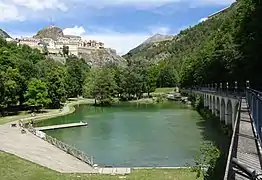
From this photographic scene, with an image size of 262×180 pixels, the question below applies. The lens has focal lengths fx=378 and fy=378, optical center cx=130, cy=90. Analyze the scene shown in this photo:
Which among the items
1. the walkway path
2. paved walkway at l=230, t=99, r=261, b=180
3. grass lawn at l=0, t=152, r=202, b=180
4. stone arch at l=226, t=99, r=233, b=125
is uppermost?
paved walkway at l=230, t=99, r=261, b=180

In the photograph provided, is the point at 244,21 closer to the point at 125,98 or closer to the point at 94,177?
the point at 94,177

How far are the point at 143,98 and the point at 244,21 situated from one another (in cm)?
7485

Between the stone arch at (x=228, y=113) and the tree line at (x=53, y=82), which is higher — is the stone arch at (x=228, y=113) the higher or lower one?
the lower one

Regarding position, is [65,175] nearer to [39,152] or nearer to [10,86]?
[39,152]

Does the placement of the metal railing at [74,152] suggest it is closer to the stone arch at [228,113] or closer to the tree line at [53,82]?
the stone arch at [228,113]

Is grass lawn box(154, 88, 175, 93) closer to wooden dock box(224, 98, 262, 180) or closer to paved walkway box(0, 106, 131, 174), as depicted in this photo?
paved walkway box(0, 106, 131, 174)

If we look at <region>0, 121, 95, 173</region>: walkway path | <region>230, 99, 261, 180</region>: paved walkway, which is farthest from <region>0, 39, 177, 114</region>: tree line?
<region>230, 99, 261, 180</region>: paved walkway

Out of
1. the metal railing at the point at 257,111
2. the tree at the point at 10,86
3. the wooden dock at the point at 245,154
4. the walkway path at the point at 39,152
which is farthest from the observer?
the tree at the point at 10,86

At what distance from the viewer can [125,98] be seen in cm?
11212

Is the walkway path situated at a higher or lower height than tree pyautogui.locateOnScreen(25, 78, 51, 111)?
lower

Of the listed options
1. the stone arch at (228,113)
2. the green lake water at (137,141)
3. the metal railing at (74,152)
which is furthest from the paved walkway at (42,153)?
the stone arch at (228,113)

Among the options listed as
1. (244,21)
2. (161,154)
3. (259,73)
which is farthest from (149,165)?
(244,21)

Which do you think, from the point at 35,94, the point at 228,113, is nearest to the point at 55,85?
the point at 35,94

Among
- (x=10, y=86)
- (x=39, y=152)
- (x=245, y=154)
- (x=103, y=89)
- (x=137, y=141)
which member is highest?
(x=10, y=86)
